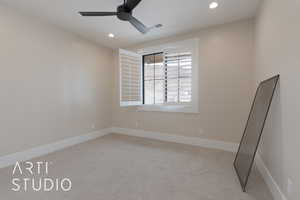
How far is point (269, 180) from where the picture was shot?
5.94 feet

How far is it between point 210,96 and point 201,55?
0.96 meters

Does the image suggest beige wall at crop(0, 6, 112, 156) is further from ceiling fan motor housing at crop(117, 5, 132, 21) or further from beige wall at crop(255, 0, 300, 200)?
beige wall at crop(255, 0, 300, 200)

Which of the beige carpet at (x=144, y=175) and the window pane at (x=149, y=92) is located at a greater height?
the window pane at (x=149, y=92)

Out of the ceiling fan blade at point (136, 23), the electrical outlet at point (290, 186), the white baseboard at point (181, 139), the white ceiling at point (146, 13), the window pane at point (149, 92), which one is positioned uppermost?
the white ceiling at point (146, 13)

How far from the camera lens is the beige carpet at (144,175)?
1678mm

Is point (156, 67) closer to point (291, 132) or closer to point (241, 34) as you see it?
point (241, 34)

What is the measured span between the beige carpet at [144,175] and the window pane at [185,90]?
1.14 metres

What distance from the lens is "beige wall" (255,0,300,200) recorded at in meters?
1.23

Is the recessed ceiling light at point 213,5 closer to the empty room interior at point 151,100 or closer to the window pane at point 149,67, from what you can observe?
the empty room interior at point 151,100

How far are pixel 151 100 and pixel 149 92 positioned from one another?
24 centimetres

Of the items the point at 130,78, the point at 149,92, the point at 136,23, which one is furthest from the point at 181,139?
the point at 136,23

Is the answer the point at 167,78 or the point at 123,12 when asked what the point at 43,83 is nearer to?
the point at 123,12

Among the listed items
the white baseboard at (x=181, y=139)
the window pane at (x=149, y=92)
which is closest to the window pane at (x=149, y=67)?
the window pane at (x=149, y=92)

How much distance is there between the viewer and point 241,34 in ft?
9.38
